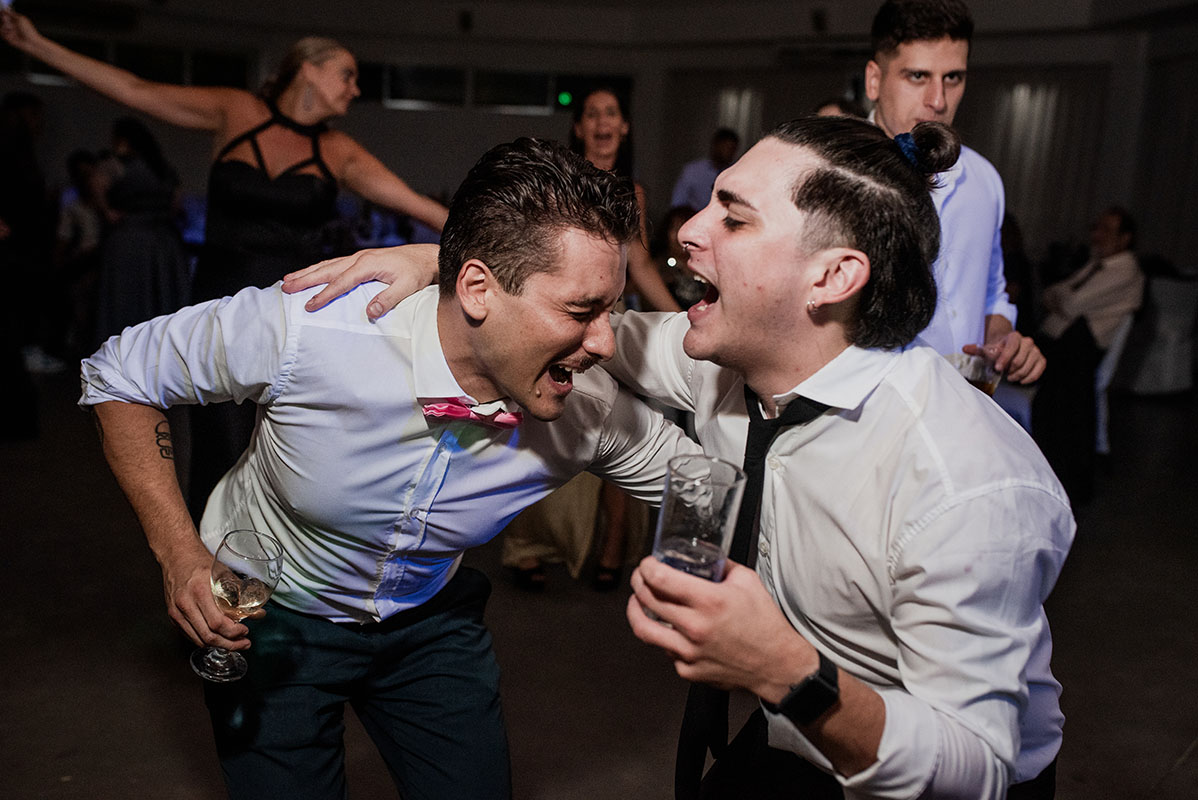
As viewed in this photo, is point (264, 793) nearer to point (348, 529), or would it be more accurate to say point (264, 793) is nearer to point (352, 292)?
point (348, 529)

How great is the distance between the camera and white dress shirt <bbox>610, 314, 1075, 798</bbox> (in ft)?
3.81

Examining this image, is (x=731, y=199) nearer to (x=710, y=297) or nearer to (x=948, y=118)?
(x=710, y=297)

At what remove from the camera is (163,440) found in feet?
5.28

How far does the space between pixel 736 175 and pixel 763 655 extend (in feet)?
2.28

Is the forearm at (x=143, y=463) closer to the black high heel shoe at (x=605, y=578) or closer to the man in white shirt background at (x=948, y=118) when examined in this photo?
the man in white shirt background at (x=948, y=118)

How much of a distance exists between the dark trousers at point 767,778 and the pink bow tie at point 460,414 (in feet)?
1.98

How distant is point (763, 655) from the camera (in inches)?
42.7

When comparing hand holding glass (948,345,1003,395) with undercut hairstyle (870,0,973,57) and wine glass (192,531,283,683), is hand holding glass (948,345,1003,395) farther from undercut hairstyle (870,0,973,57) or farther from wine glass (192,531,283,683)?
wine glass (192,531,283,683)

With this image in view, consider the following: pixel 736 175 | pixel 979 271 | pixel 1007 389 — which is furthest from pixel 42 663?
pixel 1007 389

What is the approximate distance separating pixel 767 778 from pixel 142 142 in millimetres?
5532

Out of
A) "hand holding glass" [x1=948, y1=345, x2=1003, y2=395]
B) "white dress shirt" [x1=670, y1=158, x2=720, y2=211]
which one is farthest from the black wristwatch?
"white dress shirt" [x1=670, y1=158, x2=720, y2=211]

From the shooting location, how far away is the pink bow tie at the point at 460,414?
152 centimetres

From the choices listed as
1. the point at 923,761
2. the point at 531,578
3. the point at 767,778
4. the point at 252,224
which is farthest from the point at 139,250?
the point at 923,761

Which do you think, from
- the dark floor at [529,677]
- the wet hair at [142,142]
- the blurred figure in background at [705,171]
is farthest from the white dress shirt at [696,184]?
the dark floor at [529,677]
